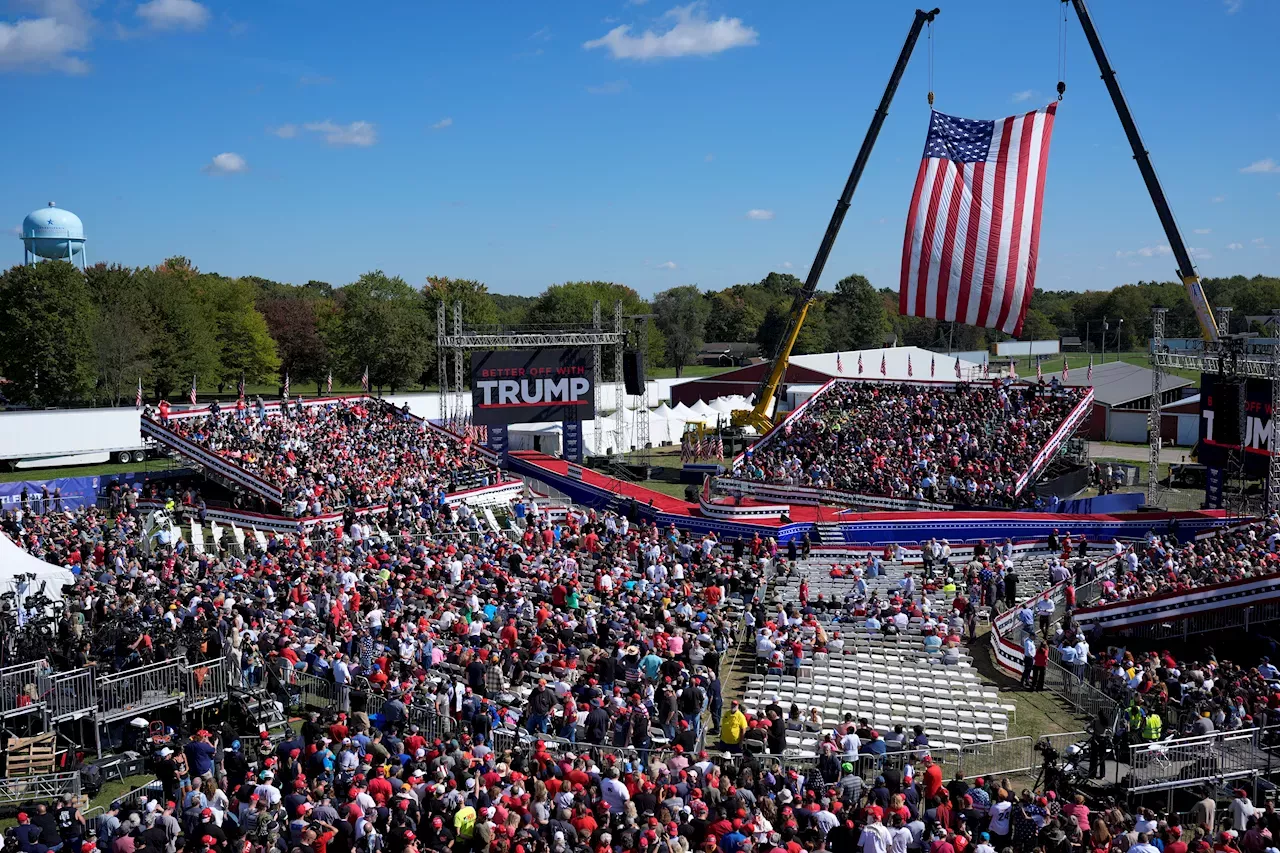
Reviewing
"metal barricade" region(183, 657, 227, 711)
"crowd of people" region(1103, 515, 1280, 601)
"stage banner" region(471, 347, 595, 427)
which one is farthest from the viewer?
"stage banner" region(471, 347, 595, 427)

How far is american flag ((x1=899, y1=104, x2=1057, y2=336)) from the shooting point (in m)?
33.3

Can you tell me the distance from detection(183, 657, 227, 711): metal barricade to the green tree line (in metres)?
25.5

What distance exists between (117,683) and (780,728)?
968cm

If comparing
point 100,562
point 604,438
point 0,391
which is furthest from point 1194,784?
point 0,391

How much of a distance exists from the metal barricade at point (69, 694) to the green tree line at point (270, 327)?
2655 cm

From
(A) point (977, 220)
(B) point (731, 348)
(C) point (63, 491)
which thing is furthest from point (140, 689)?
(B) point (731, 348)

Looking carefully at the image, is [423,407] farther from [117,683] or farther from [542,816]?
[542,816]

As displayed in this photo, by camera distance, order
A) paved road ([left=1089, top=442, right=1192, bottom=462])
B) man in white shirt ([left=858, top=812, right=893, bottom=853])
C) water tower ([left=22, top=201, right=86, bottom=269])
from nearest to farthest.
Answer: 1. man in white shirt ([left=858, top=812, right=893, bottom=853])
2. paved road ([left=1089, top=442, right=1192, bottom=462])
3. water tower ([left=22, top=201, right=86, bottom=269])

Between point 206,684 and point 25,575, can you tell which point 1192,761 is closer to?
point 206,684

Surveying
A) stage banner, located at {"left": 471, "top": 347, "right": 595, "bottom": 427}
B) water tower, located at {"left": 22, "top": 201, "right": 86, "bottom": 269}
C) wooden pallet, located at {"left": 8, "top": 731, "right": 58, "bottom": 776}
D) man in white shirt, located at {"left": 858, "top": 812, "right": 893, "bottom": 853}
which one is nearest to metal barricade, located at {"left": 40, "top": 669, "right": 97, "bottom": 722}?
wooden pallet, located at {"left": 8, "top": 731, "right": 58, "bottom": 776}

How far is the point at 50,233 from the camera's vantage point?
87.4 meters

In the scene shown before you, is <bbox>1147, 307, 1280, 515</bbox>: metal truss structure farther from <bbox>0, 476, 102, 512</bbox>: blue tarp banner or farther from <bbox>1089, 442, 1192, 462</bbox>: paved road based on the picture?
<bbox>0, 476, 102, 512</bbox>: blue tarp banner

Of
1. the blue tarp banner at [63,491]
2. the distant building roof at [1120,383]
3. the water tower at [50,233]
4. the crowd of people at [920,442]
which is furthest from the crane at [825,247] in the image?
the water tower at [50,233]

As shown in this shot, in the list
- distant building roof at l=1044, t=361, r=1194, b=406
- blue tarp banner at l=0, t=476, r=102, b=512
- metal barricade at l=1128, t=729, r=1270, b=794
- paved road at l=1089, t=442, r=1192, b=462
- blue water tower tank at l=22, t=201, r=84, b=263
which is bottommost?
Answer: metal barricade at l=1128, t=729, r=1270, b=794
